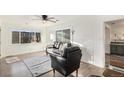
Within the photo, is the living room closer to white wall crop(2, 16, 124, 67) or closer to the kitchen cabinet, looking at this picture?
white wall crop(2, 16, 124, 67)

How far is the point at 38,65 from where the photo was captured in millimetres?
1603

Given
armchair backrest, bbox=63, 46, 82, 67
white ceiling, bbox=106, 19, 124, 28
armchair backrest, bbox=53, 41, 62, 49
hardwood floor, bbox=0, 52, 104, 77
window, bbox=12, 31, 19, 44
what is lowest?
hardwood floor, bbox=0, 52, 104, 77

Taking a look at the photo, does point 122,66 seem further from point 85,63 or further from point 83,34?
point 83,34

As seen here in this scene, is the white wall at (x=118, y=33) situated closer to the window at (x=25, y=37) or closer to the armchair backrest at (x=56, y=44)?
the armchair backrest at (x=56, y=44)

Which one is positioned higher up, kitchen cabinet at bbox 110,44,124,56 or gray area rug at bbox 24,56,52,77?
kitchen cabinet at bbox 110,44,124,56

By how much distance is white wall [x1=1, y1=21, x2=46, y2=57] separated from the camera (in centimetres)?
147

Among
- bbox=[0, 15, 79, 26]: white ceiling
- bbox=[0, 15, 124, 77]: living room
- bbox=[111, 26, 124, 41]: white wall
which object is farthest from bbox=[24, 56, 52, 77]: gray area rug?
bbox=[111, 26, 124, 41]: white wall

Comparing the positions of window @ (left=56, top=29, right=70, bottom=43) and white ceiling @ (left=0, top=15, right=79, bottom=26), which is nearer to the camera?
white ceiling @ (left=0, top=15, right=79, bottom=26)

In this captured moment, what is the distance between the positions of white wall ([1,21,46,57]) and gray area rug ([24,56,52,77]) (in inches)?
6.5

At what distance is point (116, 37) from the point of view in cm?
146

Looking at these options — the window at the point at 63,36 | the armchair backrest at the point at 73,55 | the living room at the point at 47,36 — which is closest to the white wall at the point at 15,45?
the living room at the point at 47,36

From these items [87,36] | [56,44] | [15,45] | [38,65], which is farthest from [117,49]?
[15,45]

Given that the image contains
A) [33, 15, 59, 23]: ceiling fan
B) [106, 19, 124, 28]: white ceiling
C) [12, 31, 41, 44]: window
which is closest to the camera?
[106, 19, 124, 28]: white ceiling
